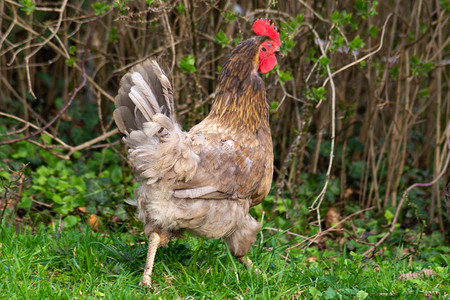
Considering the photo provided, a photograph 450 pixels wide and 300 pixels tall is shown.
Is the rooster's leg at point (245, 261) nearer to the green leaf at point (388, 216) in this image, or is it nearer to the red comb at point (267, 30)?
the red comb at point (267, 30)

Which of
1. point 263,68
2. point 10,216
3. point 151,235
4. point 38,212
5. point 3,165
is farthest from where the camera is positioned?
point 3,165

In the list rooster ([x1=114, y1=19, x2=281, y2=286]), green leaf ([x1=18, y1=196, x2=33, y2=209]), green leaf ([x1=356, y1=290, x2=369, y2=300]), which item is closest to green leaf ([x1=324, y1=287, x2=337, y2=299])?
green leaf ([x1=356, y1=290, x2=369, y2=300])

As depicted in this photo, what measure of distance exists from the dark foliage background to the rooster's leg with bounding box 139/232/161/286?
1806 millimetres

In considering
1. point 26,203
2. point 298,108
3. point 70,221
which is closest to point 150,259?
point 70,221

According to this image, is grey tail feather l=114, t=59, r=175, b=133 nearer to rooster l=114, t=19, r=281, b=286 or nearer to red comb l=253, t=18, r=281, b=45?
rooster l=114, t=19, r=281, b=286

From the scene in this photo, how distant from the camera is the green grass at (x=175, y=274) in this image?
138 inches

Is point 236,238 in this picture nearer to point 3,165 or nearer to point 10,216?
point 10,216

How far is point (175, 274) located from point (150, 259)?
10.9 inches

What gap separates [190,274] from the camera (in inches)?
152

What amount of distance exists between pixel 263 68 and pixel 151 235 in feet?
4.93

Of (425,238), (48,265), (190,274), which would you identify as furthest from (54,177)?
(425,238)

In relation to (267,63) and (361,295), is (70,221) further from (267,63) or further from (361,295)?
(361,295)

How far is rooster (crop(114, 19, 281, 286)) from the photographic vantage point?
11.9 feet

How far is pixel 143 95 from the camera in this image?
12.0 feet
